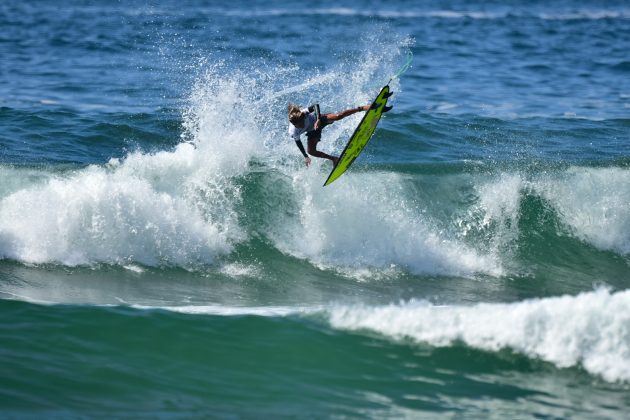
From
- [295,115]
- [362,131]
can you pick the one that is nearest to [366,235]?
[362,131]

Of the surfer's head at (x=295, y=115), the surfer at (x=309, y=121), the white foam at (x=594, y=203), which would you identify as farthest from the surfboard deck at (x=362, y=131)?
the white foam at (x=594, y=203)

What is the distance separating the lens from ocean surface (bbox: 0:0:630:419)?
8.68 metres

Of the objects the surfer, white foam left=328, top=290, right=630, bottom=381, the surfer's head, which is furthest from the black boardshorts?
white foam left=328, top=290, right=630, bottom=381

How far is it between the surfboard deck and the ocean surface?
1272 millimetres

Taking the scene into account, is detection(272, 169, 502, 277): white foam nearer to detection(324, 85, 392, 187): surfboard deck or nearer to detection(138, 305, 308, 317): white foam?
detection(324, 85, 392, 187): surfboard deck

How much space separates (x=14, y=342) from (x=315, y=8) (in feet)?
106

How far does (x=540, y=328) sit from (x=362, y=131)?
4420mm

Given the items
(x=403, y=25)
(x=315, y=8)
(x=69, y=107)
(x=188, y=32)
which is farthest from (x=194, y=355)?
(x=315, y=8)

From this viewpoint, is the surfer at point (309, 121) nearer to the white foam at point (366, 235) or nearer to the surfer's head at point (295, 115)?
the surfer's head at point (295, 115)

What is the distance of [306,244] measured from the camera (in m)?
13.4

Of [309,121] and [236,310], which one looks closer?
[236,310]

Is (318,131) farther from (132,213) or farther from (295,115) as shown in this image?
(132,213)

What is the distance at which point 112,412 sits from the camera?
7926 millimetres

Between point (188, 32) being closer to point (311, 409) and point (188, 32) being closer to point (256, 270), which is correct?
point (256, 270)
